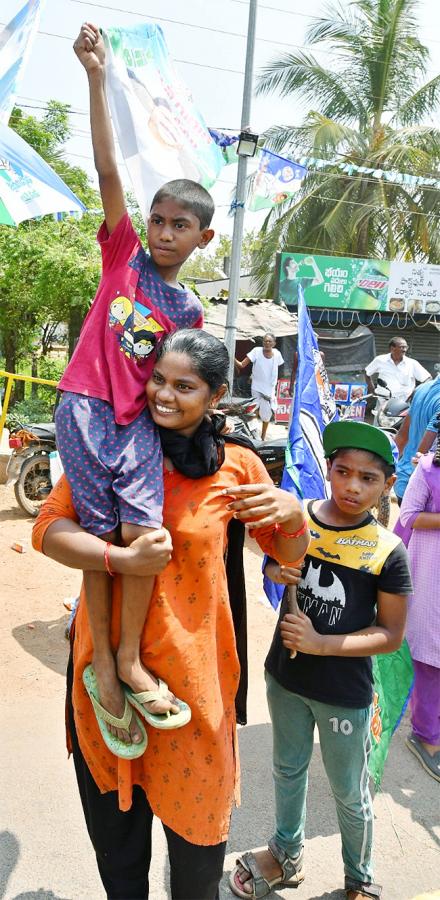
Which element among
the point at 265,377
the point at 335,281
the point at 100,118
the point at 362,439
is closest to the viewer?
the point at 100,118

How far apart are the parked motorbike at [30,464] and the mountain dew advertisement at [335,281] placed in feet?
31.5

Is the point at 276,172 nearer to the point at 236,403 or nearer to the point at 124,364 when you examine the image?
the point at 236,403

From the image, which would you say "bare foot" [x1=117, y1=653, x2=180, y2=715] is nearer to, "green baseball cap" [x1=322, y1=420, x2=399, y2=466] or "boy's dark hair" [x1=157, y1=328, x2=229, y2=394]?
"boy's dark hair" [x1=157, y1=328, x2=229, y2=394]

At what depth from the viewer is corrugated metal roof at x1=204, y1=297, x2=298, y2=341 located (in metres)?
13.2

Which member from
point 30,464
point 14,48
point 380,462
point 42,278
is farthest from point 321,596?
point 42,278

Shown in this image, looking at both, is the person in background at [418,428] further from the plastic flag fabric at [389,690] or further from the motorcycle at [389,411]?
the plastic flag fabric at [389,690]

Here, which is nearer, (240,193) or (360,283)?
(240,193)

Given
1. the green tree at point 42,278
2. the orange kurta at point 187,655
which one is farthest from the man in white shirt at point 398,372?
the orange kurta at point 187,655

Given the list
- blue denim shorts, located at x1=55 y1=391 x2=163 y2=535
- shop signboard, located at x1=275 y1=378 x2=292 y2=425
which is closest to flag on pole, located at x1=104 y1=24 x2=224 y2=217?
blue denim shorts, located at x1=55 y1=391 x2=163 y2=535

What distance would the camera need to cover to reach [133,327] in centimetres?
158

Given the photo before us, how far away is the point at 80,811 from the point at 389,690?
1.27 metres

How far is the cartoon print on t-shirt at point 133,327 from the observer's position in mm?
1562

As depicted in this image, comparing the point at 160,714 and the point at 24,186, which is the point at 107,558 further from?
the point at 24,186

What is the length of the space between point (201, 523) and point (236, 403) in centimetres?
474
